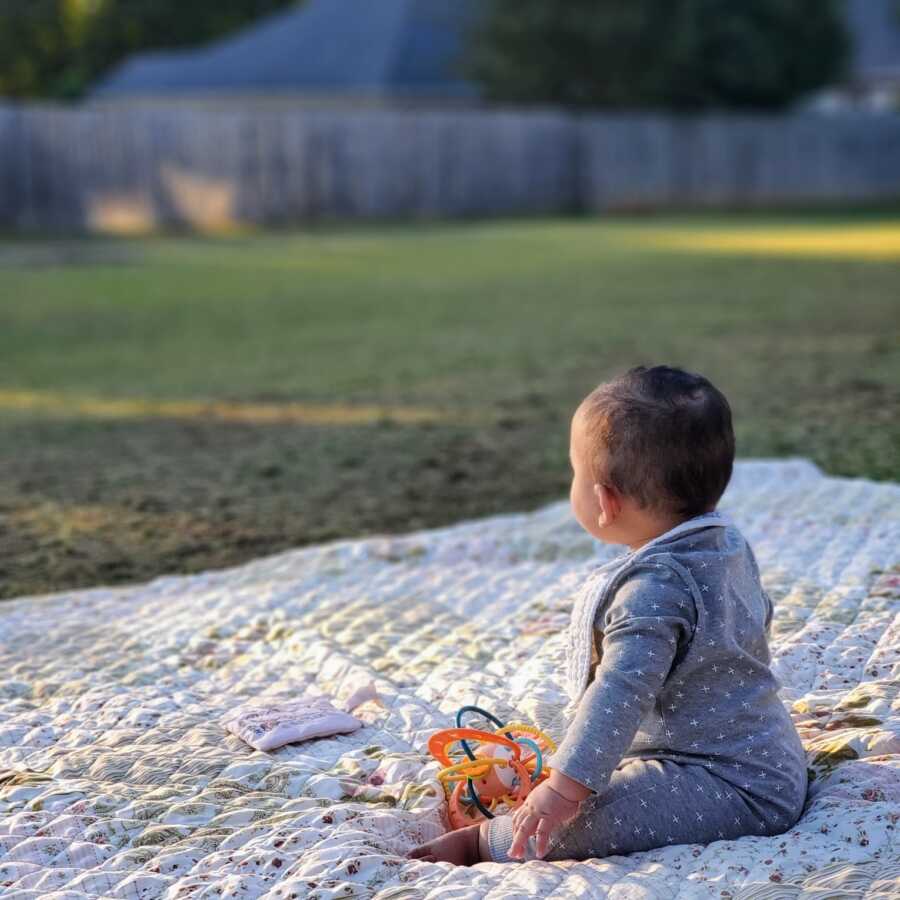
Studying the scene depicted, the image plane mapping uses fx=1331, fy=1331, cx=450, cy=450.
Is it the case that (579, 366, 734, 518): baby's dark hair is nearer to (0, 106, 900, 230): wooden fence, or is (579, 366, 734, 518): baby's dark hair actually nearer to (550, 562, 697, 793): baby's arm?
(550, 562, 697, 793): baby's arm

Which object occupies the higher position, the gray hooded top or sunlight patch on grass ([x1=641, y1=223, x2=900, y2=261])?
the gray hooded top

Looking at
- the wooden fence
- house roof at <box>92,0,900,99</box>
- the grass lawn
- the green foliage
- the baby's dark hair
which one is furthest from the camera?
the green foliage

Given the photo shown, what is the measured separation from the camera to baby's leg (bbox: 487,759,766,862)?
6.00 feet

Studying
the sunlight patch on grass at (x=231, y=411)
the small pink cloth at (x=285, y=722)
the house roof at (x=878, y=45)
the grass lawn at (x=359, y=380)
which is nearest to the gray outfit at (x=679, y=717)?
the small pink cloth at (x=285, y=722)

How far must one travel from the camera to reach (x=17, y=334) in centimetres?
864

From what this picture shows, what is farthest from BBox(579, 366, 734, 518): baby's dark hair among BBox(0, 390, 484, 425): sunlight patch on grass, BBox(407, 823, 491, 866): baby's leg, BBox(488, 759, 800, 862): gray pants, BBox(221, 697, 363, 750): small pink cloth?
BBox(0, 390, 484, 425): sunlight patch on grass

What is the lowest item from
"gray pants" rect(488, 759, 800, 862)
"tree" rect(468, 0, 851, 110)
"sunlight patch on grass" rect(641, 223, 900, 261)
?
"sunlight patch on grass" rect(641, 223, 900, 261)

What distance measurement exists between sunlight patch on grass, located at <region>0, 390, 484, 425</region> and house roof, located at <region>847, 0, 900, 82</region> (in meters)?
35.1

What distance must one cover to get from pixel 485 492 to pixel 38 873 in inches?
100

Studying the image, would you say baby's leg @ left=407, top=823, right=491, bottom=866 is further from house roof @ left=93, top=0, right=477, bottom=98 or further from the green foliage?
the green foliage

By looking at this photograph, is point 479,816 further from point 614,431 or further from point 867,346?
point 867,346

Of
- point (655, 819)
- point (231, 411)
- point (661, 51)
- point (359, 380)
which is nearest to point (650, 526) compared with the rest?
point (655, 819)

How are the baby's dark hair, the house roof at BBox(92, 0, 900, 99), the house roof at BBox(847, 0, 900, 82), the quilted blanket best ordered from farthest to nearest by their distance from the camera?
the house roof at BBox(847, 0, 900, 82) < the house roof at BBox(92, 0, 900, 99) < the baby's dark hair < the quilted blanket

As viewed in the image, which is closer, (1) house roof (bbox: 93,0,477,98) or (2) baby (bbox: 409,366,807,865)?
(2) baby (bbox: 409,366,807,865)
